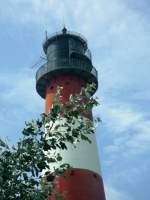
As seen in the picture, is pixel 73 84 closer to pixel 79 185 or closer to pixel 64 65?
pixel 64 65

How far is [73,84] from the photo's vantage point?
26.9 metres

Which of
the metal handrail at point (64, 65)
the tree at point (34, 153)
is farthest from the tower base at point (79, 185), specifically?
the tree at point (34, 153)

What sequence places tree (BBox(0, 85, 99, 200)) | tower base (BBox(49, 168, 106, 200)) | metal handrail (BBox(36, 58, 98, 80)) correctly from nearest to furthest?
tree (BBox(0, 85, 99, 200)), tower base (BBox(49, 168, 106, 200)), metal handrail (BBox(36, 58, 98, 80))

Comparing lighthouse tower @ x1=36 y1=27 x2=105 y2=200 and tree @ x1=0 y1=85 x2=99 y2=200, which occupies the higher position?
lighthouse tower @ x1=36 y1=27 x2=105 y2=200

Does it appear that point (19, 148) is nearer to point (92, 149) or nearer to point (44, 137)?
point (44, 137)

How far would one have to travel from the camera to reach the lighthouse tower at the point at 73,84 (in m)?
22.5

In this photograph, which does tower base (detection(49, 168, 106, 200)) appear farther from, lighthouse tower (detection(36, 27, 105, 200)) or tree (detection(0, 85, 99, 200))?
tree (detection(0, 85, 99, 200))

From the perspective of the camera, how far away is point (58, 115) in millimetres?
8164

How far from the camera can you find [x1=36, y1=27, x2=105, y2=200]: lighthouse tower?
887 inches

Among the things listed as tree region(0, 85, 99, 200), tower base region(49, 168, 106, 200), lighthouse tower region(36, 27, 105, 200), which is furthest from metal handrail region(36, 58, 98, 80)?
tree region(0, 85, 99, 200)

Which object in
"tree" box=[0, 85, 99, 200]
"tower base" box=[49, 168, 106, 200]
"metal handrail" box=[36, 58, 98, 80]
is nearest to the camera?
"tree" box=[0, 85, 99, 200]

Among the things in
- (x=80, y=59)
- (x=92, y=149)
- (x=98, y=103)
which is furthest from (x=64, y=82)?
(x=98, y=103)

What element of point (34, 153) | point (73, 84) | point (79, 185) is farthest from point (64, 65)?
point (34, 153)

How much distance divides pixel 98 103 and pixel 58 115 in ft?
2.73
